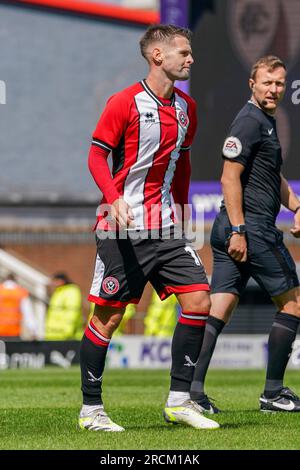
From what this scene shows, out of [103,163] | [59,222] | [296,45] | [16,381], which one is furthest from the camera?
[59,222]

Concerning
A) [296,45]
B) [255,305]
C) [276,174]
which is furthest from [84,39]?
[276,174]

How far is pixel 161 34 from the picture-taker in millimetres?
7316

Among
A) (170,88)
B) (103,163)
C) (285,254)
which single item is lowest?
(285,254)

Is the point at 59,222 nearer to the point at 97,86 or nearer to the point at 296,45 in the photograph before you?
the point at 97,86

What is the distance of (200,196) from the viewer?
15.7 m

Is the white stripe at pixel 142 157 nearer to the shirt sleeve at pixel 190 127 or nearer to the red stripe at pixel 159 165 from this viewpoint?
the red stripe at pixel 159 165

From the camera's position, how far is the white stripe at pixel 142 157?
718 cm

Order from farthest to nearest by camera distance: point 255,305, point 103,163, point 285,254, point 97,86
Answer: point 97,86 < point 255,305 < point 285,254 < point 103,163

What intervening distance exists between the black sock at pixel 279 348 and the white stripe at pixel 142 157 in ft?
5.25

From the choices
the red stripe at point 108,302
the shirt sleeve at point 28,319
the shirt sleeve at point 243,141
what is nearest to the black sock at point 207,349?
the shirt sleeve at point 243,141

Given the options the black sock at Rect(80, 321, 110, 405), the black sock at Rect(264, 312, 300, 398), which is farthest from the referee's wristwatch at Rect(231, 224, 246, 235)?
the black sock at Rect(80, 321, 110, 405)

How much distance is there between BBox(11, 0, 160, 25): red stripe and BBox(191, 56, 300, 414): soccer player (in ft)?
91.1

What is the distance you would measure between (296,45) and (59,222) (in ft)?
67.3

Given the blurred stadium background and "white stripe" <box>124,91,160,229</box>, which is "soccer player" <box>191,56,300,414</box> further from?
the blurred stadium background
